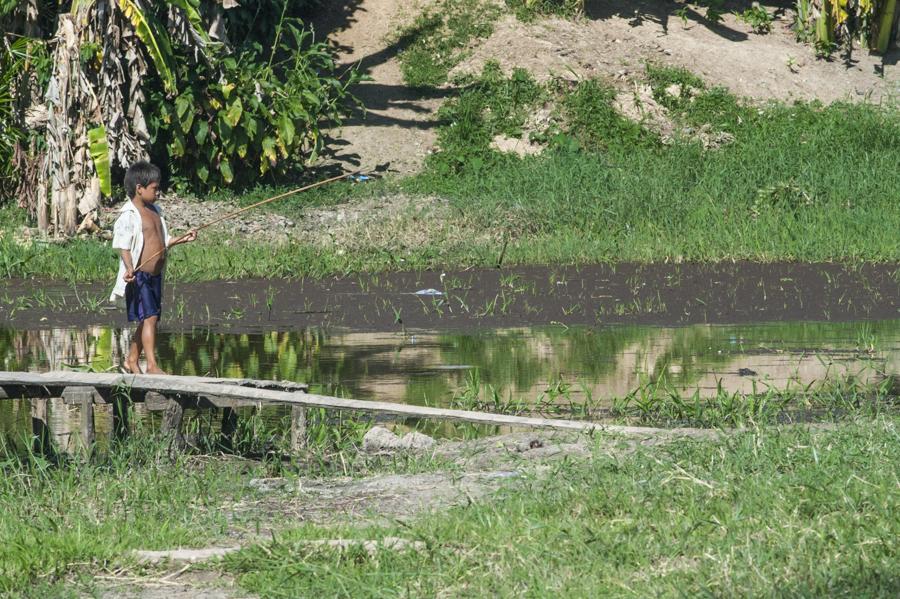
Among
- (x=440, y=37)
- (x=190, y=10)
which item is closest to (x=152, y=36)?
(x=190, y=10)

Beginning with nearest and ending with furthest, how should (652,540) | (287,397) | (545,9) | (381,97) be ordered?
(652,540)
(287,397)
(381,97)
(545,9)

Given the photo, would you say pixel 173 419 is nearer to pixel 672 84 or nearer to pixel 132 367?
pixel 132 367

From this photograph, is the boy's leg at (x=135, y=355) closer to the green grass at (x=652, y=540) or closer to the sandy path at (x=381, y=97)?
the green grass at (x=652, y=540)

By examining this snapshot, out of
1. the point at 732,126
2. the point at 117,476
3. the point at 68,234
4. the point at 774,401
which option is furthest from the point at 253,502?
the point at 732,126

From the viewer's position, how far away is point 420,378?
9789 mm

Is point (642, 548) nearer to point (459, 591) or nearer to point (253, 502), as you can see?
point (459, 591)

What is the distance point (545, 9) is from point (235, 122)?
766cm

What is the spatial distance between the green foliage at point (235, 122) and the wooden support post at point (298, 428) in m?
9.72

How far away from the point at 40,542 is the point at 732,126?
52.9 feet

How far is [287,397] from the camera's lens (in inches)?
297

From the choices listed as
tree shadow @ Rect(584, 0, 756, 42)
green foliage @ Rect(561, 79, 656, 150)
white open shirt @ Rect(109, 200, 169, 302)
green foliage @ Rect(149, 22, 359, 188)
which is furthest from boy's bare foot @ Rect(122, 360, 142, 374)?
tree shadow @ Rect(584, 0, 756, 42)

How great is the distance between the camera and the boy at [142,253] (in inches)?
358

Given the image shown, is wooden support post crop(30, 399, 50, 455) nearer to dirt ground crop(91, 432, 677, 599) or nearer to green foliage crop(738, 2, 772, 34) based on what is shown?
dirt ground crop(91, 432, 677, 599)

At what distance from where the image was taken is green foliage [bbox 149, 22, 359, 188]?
672 inches
